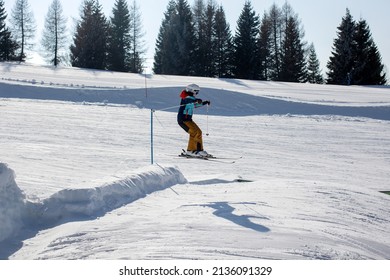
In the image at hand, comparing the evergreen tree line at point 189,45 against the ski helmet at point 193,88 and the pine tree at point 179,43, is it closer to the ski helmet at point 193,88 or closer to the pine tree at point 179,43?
the pine tree at point 179,43

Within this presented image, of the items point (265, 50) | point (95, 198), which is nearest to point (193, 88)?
point (95, 198)

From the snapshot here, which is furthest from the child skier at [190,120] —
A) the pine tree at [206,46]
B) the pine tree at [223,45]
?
the pine tree at [223,45]

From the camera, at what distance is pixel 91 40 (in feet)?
166

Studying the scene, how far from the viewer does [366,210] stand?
912 centimetres

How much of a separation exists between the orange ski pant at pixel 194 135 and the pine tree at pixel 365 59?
37.0m

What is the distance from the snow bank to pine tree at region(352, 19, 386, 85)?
4250 cm

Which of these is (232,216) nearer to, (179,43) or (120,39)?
(179,43)

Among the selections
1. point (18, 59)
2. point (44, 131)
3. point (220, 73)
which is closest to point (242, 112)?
point (44, 131)

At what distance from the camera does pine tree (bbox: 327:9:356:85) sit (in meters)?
48.1

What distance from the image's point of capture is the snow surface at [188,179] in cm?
626

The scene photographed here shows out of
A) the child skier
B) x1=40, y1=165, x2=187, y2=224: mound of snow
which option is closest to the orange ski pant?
the child skier

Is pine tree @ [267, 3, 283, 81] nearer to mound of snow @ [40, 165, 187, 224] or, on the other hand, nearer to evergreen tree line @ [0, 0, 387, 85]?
evergreen tree line @ [0, 0, 387, 85]

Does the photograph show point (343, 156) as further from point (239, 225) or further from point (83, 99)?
point (83, 99)

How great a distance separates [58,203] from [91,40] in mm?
44776
